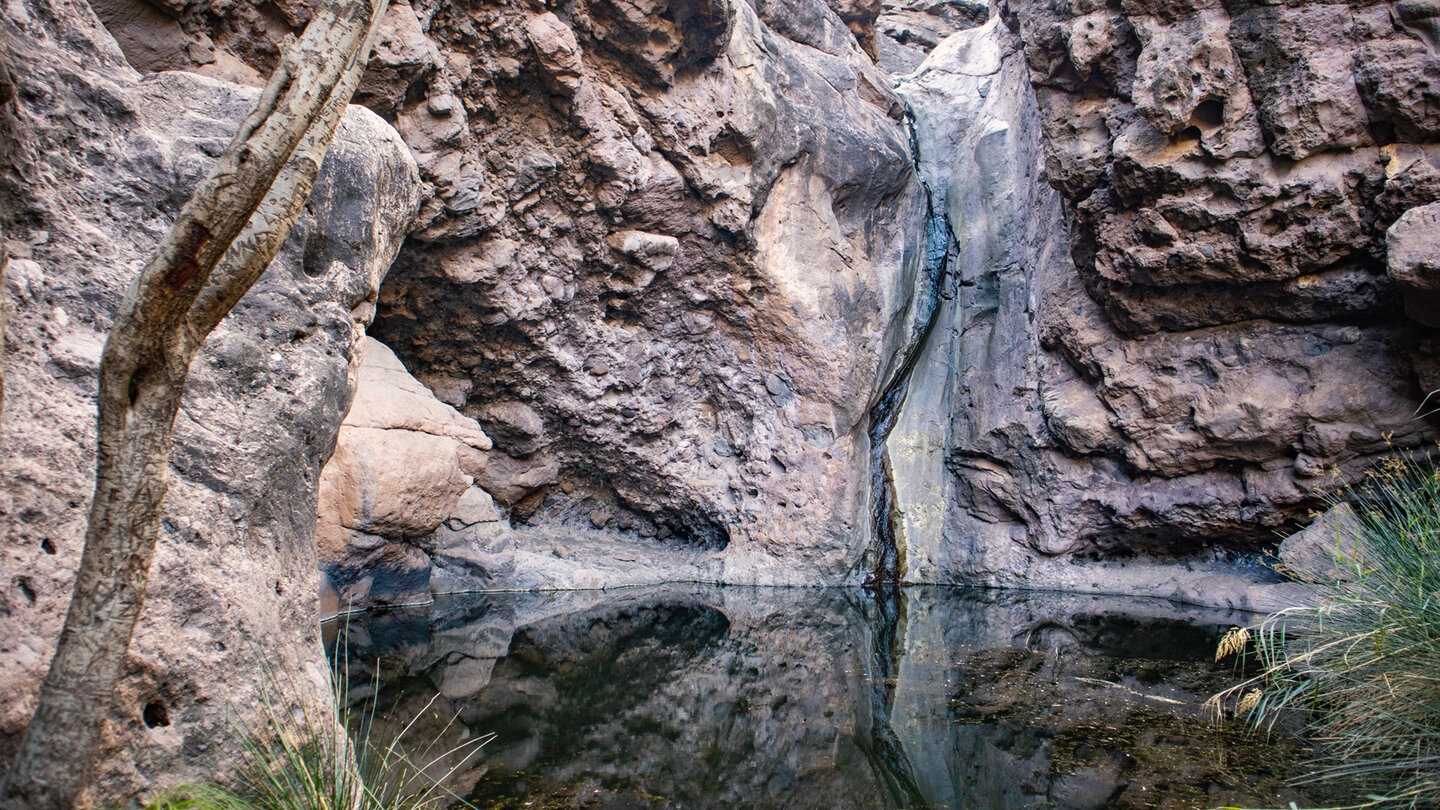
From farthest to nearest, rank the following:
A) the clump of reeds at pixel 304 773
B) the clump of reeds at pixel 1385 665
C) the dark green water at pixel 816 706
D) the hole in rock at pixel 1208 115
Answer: the hole in rock at pixel 1208 115 → the dark green water at pixel 816 706 → the clump of reeds at pixel 1385 665 → the clump of reeds at pixel 304 773

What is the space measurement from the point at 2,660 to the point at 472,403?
7357 millimetres

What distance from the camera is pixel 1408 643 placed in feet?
9.56

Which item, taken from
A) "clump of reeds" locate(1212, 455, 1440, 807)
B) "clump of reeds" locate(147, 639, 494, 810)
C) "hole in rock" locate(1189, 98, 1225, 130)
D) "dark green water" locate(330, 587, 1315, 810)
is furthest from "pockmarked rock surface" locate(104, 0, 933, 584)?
"clump of reeds" locate(1212, 455, 1440, 807)

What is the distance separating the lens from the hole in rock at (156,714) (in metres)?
2.77

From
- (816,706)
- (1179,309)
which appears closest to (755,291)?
(1179,309)

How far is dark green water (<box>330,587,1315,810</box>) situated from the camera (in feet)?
11.4

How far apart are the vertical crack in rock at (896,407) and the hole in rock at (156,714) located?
8.45m

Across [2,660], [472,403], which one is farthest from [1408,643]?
[472,403]

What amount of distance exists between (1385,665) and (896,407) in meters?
8.39

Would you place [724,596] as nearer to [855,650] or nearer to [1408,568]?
[855,650]

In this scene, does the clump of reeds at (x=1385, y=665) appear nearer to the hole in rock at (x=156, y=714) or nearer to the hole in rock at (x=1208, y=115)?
the hole in rock at (x=156, y=714)

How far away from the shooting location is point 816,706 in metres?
4.81

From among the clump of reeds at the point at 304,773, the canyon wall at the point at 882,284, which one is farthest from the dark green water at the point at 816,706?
the canyon wall at the point at 882,284

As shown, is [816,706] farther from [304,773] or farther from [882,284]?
[882,284]
